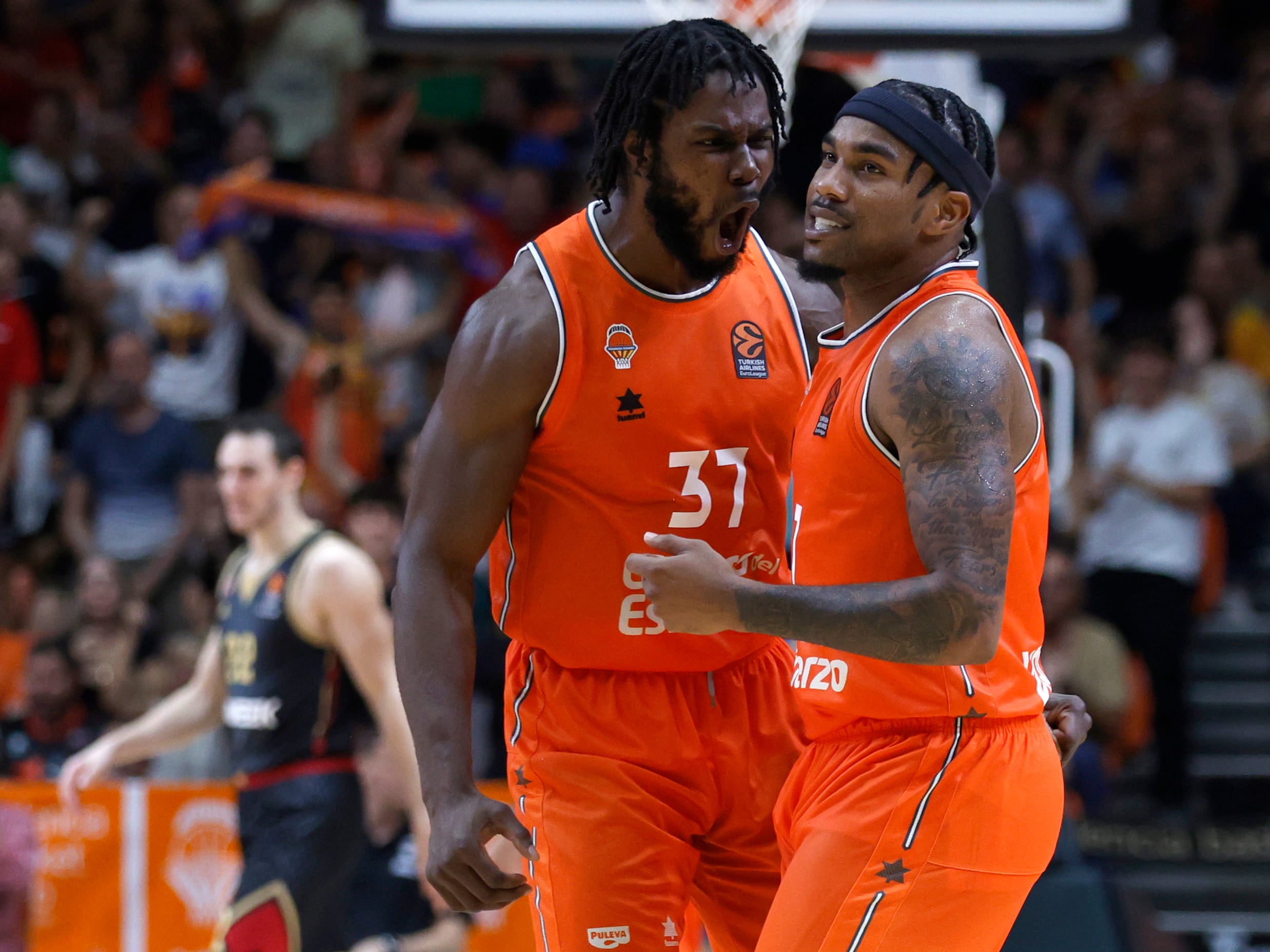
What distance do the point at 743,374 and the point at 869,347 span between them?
488mm

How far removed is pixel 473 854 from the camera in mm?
2932

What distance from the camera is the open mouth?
3221 mm

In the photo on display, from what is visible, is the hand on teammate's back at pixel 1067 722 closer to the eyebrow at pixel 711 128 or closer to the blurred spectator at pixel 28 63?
the eyebrow at pixel 711 128

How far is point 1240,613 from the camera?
9.45 meters

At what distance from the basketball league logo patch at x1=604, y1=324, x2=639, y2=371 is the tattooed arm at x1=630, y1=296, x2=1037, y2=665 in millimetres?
589

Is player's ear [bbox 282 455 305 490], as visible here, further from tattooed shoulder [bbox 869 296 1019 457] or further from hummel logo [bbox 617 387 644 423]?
tattooed shoulder [bbox 869 296 1019 457]

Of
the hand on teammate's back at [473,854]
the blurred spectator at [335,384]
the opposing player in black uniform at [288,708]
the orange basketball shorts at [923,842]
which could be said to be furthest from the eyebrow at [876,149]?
the blurred spectator at [335,384]

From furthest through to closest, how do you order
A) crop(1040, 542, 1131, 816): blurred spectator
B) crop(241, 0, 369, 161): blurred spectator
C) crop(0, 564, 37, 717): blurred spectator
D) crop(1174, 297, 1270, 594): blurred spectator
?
crop(241, 0, 369, 161): blurred spectator < crop(1174, 297, 1270, 594): blurred spectator < crop(0, 564, 37, 717): blurred spectator < crop(1040, 542, 1131, 816): blurred spectator

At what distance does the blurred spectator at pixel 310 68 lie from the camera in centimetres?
1035

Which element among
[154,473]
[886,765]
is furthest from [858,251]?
[154,473]

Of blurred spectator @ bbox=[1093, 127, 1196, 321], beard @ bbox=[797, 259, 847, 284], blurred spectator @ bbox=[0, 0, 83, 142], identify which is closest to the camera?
beard @ bbox=[797, 259, 847, 284]

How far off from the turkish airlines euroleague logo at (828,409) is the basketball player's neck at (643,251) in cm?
53

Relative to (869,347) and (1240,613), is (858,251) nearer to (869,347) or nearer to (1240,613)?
(869,347)

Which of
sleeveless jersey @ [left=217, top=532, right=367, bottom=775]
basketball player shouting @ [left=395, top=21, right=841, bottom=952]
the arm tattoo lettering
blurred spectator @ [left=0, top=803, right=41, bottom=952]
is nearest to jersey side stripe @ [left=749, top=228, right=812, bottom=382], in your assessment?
basketball player shouting @ [left=395, top=21, right=841, bottom=952]
